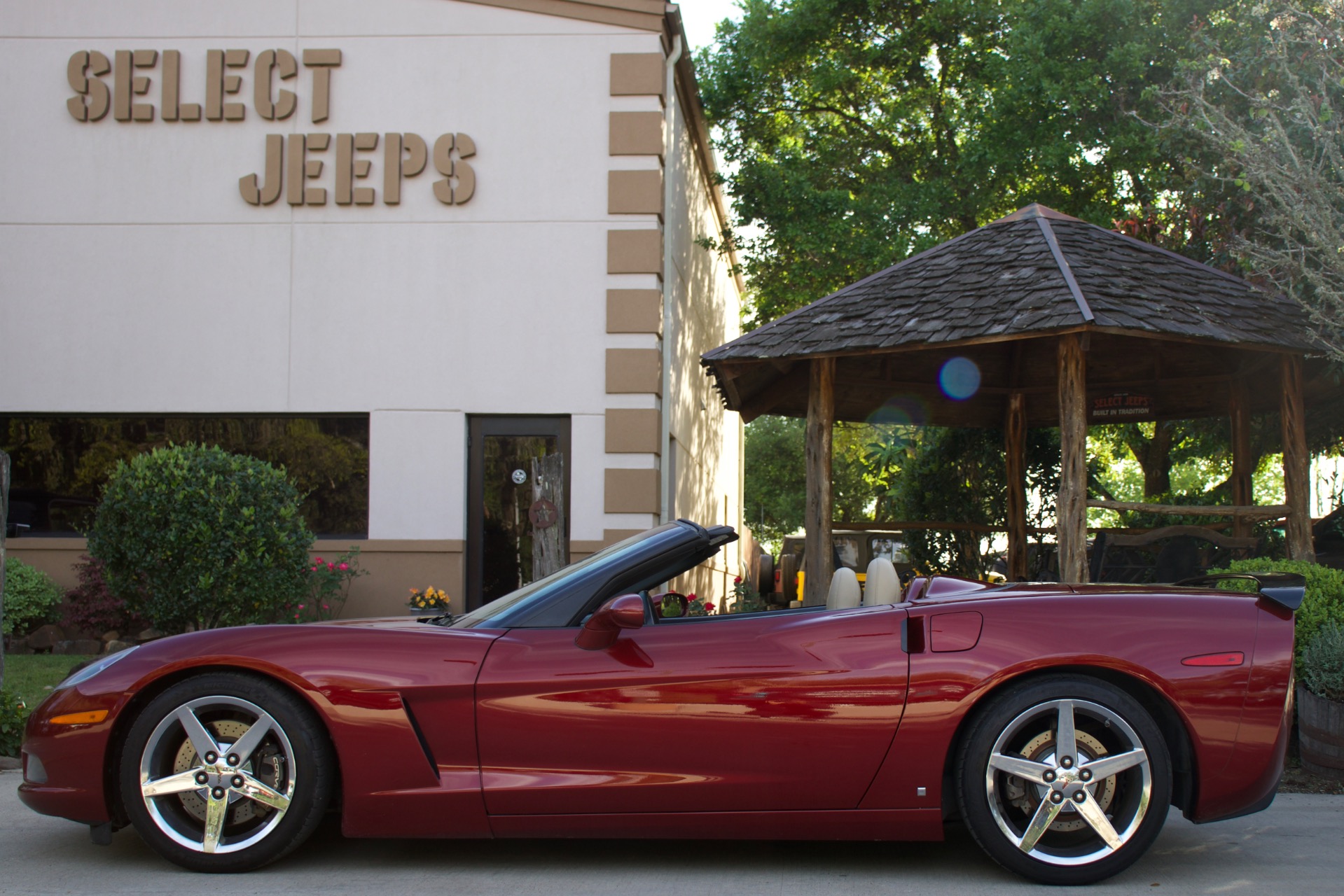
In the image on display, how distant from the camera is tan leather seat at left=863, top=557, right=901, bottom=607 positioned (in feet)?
14.4

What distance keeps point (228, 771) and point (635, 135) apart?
28.1 feet

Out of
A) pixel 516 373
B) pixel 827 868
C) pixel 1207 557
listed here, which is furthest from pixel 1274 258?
pixel 516 373

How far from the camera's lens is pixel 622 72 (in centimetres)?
1140

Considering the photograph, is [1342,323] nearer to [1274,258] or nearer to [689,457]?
[1274,258]

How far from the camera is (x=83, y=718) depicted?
3.86 metres

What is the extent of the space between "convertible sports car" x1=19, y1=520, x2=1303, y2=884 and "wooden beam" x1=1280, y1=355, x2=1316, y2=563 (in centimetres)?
558

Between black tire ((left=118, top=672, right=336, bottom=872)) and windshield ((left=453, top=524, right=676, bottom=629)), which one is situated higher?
windshield ((left=453, top=524, right=676, bottom=629))

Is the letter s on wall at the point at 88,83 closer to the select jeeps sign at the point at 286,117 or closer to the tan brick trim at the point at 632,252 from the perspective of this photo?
the select jeeps sign at the point at 286,117

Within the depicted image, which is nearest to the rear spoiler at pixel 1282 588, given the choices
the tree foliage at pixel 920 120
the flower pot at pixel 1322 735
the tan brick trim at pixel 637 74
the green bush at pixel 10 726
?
the flower pot at pixel 1322 735

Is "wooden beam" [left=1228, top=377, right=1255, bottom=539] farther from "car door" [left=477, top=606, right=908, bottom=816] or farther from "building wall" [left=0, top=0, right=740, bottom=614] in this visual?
"car door" [left=477, top=606, right=908, bottom=816]

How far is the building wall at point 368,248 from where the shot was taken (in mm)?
11164

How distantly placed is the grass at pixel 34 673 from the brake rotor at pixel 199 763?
4.40 m

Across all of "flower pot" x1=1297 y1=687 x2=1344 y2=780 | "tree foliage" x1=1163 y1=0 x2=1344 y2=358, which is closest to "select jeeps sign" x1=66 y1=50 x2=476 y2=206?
"tree foliage" x1=1163 y1=0 x2=1344 y2=358

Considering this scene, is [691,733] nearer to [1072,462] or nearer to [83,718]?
[83,718]
